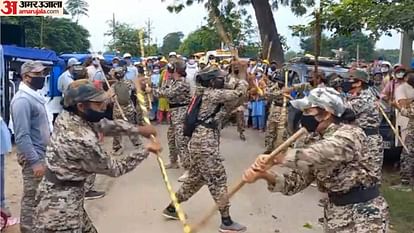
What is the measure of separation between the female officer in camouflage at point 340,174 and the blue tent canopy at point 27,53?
9.28m

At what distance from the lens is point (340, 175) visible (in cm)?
412

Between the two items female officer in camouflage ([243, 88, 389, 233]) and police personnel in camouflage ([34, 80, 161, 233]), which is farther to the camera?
police personnel in camouflage ([34, 80, 161, 233])

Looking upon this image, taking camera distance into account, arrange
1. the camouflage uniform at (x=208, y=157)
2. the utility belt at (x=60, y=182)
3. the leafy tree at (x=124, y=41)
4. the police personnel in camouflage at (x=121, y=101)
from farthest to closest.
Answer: the leafy tree at (x=124, y=41) < the police personnel in camouflage at (x=121, y=101) < the camouflage uniform at (x=208, y=157) < the utility belt at (x=60, y=182)

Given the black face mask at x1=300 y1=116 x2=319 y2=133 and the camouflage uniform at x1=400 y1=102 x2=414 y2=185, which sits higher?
the black face mask at x1=300 y1=116 x2=319 y2=133

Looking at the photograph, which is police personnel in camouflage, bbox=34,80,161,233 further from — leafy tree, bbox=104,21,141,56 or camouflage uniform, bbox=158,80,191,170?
leafy tree, bbox=104,21,141,56

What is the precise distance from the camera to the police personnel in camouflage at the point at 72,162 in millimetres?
4281

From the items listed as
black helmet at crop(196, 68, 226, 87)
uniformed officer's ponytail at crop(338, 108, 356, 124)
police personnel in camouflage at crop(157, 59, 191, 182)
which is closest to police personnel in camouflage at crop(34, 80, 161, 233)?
uniformed officer's ponytail at crop(338, 108, 356, 124)

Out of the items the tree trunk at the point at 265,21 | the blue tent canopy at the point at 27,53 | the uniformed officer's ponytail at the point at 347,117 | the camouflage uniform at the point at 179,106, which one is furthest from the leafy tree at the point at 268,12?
the uniformed officer's ponytail at the point at 347,117

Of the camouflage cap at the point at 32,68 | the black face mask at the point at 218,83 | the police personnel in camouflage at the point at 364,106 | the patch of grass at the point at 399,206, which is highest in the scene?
the camouflage cap at the point at 32,68

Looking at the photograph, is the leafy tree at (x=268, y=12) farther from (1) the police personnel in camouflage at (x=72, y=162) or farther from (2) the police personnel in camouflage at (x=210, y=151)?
(1) the police personnel in camouflage at (x=72, y=162)

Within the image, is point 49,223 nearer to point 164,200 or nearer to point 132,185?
point 164,200

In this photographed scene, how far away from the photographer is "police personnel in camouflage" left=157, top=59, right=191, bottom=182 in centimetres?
920

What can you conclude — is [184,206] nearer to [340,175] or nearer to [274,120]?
[340,175]

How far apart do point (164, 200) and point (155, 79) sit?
9.09 meters
